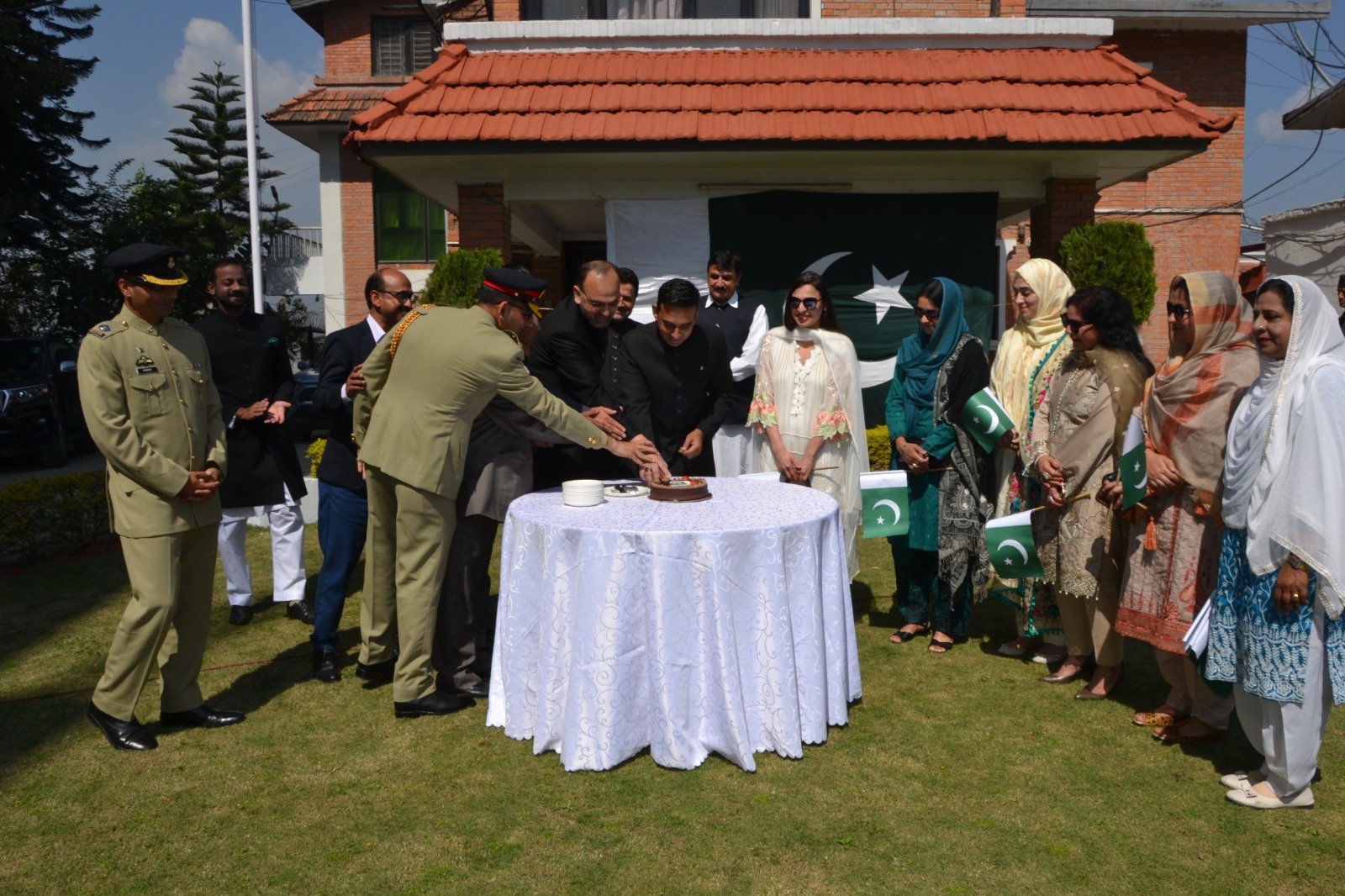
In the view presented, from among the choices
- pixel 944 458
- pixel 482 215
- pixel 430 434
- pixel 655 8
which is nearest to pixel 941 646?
pixel 944 458

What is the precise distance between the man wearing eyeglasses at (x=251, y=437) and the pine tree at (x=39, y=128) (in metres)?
18.2

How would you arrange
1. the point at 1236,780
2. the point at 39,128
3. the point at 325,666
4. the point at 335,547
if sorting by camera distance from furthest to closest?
the point at 39,128
the point at 335,547
the point at 325,666
the point at 1236,780

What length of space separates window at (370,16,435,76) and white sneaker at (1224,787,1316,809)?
26732 millimetres

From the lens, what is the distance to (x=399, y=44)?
26.7m

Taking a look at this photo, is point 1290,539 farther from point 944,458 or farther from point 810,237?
point 810,237

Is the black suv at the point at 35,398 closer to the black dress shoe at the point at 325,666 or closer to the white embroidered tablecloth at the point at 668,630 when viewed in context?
the black dress shoe at the point at 325,666

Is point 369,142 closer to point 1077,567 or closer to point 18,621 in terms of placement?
point 18,621

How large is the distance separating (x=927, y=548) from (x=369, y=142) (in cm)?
619

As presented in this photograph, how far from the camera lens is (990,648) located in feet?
18.8

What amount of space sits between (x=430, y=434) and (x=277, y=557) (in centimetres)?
252

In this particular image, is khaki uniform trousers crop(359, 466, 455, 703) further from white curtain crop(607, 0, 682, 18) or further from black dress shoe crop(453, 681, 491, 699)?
white curtain crop(607, 0, 682, 18)

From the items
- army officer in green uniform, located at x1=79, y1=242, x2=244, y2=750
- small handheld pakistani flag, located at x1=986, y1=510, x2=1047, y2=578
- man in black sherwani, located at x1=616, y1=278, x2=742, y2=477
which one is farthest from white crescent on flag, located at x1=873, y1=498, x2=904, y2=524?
army officer in green uniform, located at x1=79, y1=242, x2=244, y2=750

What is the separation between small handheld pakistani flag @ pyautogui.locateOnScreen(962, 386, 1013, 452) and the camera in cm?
525

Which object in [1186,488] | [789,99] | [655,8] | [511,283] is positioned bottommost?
[1186,488]
